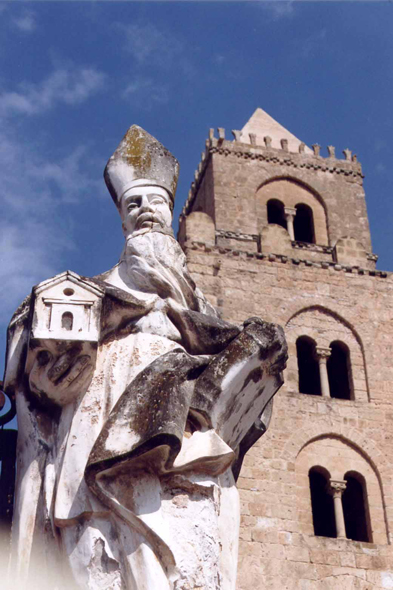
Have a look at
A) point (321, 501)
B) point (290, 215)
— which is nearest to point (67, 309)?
point (321, 501)

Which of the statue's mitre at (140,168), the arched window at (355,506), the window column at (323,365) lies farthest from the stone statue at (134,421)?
the window column at (323,365)

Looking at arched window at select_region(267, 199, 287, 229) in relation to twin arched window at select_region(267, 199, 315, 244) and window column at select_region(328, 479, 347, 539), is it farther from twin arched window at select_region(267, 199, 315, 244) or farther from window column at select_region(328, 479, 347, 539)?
window column at select_region(328, 479, 347, 539)

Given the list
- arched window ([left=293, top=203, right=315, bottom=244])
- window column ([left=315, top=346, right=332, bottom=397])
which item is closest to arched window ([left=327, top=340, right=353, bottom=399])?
window column ([left=315, top=346, right=332, bottom=397])

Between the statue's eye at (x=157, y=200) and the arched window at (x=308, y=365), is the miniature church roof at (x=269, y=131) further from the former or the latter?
the statue's eye at (x=157, y=200)

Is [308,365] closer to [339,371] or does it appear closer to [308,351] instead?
[308,351]

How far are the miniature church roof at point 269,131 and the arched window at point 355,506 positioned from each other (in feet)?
39.5

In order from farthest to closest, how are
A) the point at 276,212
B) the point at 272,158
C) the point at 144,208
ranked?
1. the point at 272,158
2. the point at 276,212
3. the point at 144,208

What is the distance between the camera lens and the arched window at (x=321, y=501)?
25406 millimetres

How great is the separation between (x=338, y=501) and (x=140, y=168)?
20.7m

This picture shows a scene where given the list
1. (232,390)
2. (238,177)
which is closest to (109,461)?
(232,390)

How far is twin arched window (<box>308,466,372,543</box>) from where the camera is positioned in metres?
25.0

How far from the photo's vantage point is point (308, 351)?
27.9 m

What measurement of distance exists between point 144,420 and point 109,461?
0.60ft

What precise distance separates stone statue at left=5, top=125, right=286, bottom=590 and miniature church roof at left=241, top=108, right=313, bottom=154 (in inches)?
1189
